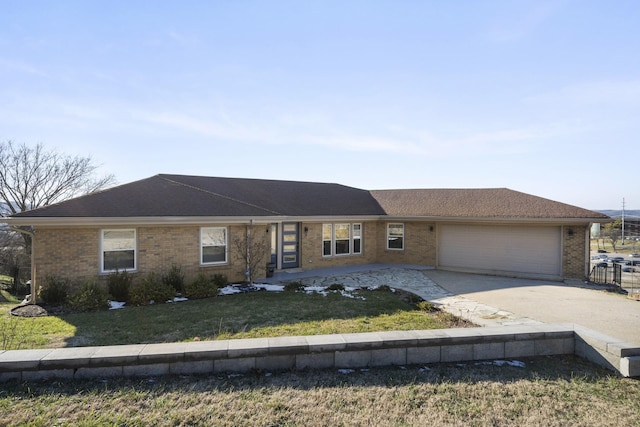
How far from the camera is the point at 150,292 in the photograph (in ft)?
34.9

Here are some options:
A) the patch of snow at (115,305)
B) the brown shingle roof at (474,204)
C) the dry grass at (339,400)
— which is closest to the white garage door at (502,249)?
the brown shingle roof at (474,204)

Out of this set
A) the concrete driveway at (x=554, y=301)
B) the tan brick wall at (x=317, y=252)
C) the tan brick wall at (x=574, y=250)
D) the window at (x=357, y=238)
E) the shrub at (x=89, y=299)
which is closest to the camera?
the concrete driveway at (x=554, y=301)

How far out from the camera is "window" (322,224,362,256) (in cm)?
1706

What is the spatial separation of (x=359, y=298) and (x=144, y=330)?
5.81 m

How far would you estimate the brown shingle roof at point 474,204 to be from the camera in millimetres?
15016

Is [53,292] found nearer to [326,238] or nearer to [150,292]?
[150,292]

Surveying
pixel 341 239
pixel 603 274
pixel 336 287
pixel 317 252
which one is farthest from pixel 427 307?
pixel 603 274

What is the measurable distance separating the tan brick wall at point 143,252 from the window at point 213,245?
7.5 inches

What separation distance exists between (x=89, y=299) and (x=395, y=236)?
13.2 metres

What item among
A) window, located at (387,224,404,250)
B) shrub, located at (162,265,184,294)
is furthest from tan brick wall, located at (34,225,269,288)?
window, located at (387,224,404,250)

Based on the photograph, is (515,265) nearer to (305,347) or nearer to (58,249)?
(305,347)

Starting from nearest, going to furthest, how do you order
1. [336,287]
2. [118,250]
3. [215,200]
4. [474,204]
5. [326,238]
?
1. [118,250]
2. [336,287]
3. [215,200]
4. [326,238]
5. [474,204]

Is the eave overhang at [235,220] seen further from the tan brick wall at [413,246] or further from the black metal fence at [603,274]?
the black metal fence at [603,274]

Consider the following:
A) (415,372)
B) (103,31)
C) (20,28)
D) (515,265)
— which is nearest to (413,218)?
(515,265)
